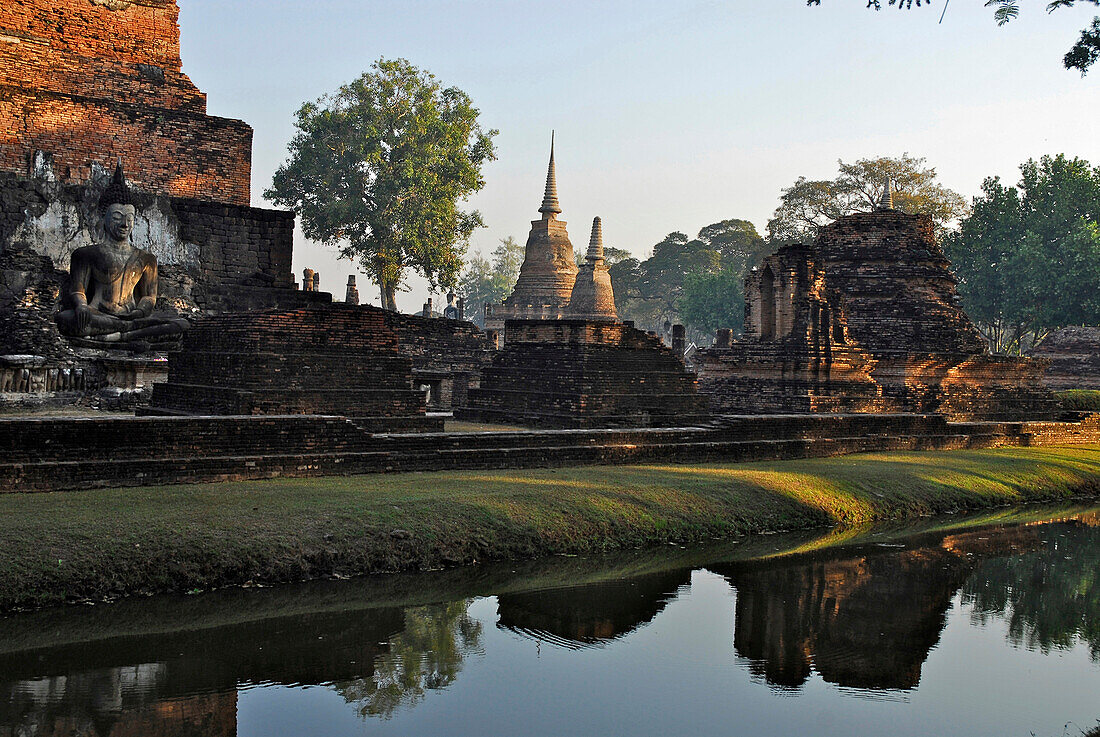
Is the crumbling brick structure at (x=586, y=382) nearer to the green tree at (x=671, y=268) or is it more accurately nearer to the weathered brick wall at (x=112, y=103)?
the weathered brick wall at (x=112, y=103)

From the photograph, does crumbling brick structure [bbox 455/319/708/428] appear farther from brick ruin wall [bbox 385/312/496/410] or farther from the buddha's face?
the buddha's face

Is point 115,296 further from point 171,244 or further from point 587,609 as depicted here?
point 587,609

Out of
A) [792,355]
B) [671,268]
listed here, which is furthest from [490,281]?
[792,355]

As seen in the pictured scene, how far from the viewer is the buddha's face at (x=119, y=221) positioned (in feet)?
56.6

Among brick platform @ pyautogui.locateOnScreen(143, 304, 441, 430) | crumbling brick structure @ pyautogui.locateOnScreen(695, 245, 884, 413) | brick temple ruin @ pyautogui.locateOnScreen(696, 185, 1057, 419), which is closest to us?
brick platform @ pyautogui.locateOnScreen(143, 304, 441, 430)

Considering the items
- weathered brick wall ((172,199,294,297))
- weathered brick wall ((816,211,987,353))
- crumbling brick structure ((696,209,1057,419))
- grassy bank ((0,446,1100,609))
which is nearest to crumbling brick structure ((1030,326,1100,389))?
crumbling brick structure ((696,209,1057,419))

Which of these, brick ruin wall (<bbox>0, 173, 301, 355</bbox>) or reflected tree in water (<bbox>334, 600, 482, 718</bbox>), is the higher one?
brick ruin wall (<bbox>0, 173, 301, 355</bbox>)

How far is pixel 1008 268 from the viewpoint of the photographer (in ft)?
131

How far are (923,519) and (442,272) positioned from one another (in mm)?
28340

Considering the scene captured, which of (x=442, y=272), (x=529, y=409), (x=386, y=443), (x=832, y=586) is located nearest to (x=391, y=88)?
(x=442, y=272)

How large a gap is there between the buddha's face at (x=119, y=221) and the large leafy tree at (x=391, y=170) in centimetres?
2165

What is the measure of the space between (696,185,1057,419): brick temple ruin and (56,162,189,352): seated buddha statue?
1067 centimetres

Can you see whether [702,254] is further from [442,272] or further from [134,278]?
[134,278]

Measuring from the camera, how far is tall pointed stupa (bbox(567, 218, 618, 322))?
52469mm
